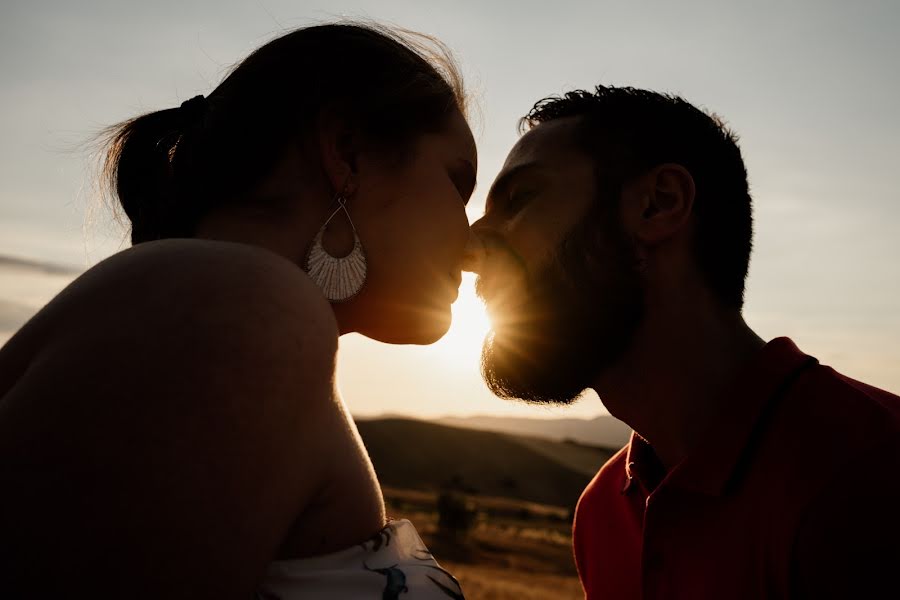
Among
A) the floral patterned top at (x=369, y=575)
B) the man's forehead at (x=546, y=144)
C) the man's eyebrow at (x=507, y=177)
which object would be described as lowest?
the floral patterned top at (x=369, y=575)

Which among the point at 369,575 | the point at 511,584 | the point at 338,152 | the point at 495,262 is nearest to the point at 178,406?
the point at 369,575

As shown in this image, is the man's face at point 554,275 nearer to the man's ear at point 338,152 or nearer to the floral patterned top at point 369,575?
the man's ear at point 338,152

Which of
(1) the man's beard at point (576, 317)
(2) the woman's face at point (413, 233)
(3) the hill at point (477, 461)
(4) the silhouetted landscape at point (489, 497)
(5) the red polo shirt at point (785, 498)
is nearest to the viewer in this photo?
(5) the red polo shirt at point (785, 498)

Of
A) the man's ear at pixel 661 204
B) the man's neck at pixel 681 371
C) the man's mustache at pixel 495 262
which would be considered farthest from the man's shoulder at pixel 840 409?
the man's mustache at pixel 495 262

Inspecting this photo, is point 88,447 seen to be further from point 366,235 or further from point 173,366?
point 366,235

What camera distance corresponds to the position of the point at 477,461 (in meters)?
78.2

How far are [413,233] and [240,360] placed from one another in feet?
4.42

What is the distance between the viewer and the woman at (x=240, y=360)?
1282 millimetres

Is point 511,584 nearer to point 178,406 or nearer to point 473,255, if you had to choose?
point 473,255

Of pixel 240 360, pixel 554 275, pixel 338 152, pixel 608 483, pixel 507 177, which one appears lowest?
pixel 608 483

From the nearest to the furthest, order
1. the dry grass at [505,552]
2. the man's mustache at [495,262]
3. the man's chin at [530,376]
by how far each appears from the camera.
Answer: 1. the man's chin at [530,376]
2. the man's mustache at [495,262]
3. the dry grass at [505,552]

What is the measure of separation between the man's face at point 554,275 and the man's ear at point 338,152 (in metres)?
1.62

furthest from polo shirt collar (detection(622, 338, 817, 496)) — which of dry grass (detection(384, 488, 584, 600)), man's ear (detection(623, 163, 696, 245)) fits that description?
dry grass (detection(384, 488, 584, 600))

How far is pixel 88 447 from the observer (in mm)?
1284
